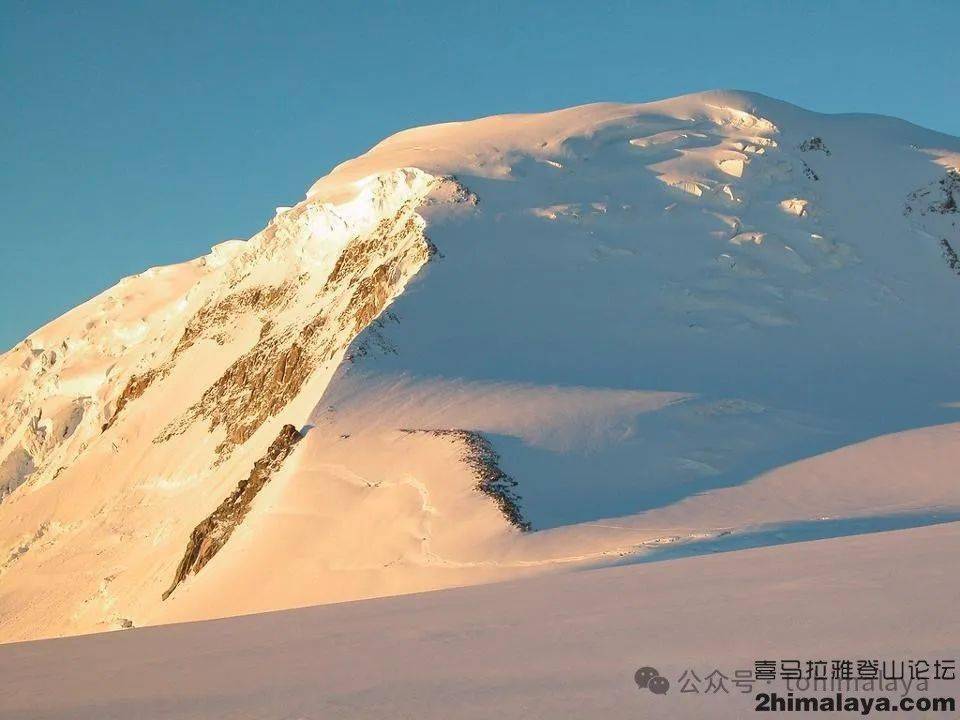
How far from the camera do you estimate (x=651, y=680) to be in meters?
6.84

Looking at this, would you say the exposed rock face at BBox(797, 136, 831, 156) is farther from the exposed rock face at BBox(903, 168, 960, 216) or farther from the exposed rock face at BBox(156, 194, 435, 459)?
the exposed rock face at BBox(156, 194, 435, 459)

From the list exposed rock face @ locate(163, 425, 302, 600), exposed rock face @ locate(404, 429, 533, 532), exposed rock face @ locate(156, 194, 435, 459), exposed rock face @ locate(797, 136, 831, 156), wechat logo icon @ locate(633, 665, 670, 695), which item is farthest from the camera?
exposed rock face @ locate(797, 136, 831, 156)

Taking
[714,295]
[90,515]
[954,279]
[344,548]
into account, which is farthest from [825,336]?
[90,515]

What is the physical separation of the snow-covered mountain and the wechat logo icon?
1367 centimetres

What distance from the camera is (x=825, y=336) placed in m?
37.2

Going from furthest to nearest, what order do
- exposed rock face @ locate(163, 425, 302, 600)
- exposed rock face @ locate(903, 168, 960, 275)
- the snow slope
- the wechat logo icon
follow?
exposed rock face @ locate(903, 168, 960, 275)
exposed rock face @ locate(163, 425, 302, 600)
the snow slope
the wechat logo icon

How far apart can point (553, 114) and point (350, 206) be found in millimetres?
13351

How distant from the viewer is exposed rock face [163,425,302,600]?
30000 mm

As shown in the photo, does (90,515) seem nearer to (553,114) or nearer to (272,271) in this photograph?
(272,271)

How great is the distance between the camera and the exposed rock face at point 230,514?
3000cm

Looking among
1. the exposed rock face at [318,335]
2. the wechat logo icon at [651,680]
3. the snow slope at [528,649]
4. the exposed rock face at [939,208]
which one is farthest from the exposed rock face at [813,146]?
the wechat logo icon at [651,680]

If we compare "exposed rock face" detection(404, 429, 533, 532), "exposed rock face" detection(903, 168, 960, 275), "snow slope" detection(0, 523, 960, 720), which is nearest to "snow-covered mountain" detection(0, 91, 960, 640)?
"exposed rock face" detection(404, 429, 533, 532)

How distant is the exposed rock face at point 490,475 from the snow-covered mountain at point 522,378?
0.09 m

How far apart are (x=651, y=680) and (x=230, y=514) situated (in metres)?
25.9
